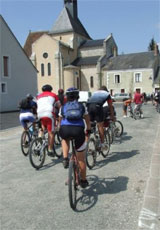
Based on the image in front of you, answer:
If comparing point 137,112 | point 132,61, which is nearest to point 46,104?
point 137,112

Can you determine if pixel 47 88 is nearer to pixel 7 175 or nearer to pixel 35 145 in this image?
pixel 35 145

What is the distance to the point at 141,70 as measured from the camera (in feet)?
188

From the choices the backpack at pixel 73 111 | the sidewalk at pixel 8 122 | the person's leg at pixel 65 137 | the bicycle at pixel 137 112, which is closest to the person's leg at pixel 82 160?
the person's leg at pixel 65 137

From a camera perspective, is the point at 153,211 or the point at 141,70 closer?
the point at 153,211

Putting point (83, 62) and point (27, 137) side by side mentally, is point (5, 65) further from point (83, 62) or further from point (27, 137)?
point (83, 62)

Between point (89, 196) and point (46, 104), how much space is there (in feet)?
9.19

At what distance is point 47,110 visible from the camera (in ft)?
21.6

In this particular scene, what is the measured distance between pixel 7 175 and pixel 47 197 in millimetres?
1742

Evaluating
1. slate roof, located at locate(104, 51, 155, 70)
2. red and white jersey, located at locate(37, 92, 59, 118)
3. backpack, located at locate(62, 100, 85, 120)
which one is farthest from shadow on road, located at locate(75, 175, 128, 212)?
slate roof, located at locate(104, 51, 155, 70)

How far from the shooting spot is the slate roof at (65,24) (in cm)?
6914

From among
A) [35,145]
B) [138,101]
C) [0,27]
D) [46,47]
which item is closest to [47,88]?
[35,145]

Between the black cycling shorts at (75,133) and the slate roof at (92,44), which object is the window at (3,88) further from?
the slate roof at (92,44)

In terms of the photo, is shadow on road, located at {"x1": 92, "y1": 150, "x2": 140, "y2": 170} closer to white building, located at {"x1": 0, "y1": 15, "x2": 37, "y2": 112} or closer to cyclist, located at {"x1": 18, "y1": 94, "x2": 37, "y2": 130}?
cyclist, located at {"x1": 18, "y1": 94, "x2": 37, "y2": 130}

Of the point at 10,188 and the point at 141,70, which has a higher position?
the point at 141,70
